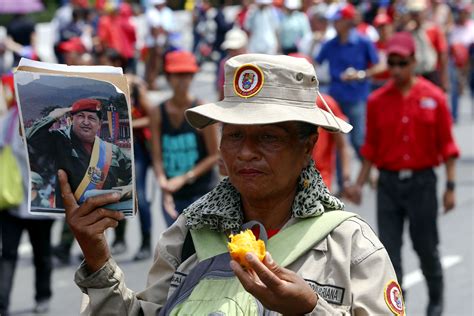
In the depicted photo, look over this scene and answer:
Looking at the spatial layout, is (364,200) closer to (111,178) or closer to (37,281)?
(37,281)

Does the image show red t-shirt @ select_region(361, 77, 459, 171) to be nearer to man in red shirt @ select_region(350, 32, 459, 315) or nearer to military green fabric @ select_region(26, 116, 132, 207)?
man in red shirt @ select_region(350, 32, 459, 315)

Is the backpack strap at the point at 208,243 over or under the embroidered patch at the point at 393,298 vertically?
over

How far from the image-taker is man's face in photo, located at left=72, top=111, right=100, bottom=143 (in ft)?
11.3

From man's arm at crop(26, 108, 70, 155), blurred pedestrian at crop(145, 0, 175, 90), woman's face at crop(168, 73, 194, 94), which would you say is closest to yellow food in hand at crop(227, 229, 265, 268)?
man's arm at crop(26, 108, 70, 155)

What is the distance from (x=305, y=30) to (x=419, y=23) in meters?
6.70

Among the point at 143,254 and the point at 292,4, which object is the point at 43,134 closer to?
the point at 143,254

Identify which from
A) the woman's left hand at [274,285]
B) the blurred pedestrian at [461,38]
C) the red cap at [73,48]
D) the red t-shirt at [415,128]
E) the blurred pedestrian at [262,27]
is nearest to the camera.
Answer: the woman's left hand at [274,285]

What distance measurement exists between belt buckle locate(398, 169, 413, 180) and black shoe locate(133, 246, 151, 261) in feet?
10.9

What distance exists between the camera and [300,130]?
3627 mm

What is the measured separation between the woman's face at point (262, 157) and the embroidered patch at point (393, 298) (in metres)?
0.44

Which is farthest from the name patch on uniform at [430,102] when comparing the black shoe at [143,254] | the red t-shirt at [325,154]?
the black shoe at [143,254]

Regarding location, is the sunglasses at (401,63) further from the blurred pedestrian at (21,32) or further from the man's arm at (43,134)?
the blurred pedestrian at (21,32)

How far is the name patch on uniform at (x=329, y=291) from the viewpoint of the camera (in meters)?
3.41

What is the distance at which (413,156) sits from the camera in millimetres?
8141
